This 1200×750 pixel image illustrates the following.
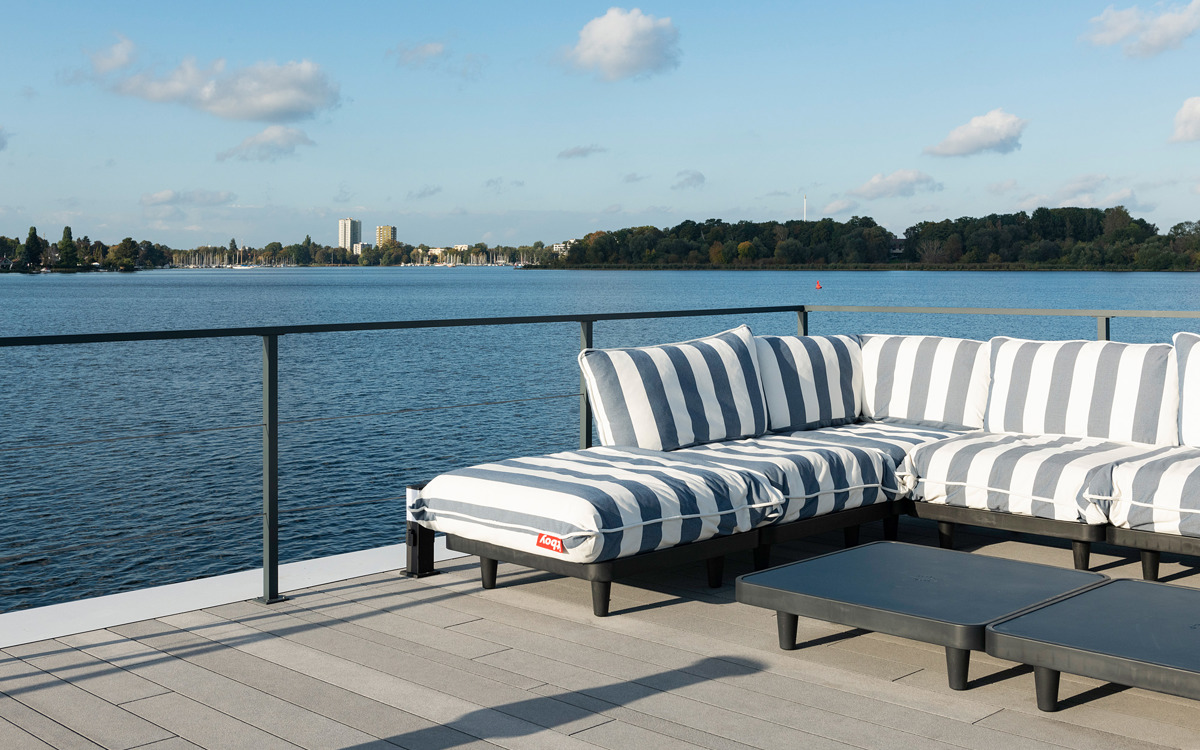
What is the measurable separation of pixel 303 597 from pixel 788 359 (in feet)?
7.72

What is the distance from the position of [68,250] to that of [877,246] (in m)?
61.7

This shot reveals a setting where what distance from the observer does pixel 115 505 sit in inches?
600

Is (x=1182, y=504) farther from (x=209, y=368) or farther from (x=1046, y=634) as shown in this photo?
(x=209, y=368)

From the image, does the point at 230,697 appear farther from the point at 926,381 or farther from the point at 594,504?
the point at 926,381

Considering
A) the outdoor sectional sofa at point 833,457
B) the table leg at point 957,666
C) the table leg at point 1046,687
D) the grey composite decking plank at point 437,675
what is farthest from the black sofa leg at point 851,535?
the grey composite decking plank at point 437,675

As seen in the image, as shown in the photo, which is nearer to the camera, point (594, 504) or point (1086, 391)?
point (594, 504)

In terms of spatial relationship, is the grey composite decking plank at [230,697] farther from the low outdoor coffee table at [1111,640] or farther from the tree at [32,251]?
the tree at [32,251]

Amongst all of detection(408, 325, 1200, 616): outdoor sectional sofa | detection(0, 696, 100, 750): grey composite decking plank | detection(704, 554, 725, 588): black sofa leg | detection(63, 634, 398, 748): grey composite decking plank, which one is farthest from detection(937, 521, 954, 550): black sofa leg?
detection(0, 696, 100, 750): grey composite decking plank

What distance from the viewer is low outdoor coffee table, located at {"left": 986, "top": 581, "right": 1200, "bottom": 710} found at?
2156 millimetres

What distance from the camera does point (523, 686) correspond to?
8.61 feet

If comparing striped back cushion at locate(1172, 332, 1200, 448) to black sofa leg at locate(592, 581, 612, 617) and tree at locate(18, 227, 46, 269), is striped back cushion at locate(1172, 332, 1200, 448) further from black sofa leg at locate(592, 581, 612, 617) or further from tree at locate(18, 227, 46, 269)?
tree at locate(18, 227, 46, 269)

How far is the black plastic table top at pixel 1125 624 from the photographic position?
2.23 metres

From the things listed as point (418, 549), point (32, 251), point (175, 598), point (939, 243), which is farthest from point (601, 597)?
point (32, 251)

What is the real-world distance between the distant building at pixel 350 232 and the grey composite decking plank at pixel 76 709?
65.1 m
